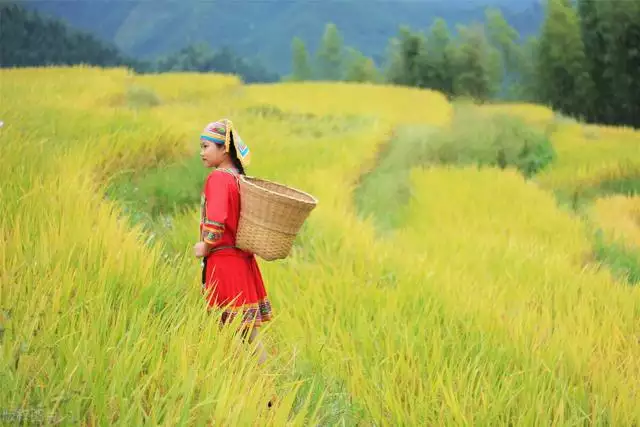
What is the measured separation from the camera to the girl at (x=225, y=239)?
2230 mm

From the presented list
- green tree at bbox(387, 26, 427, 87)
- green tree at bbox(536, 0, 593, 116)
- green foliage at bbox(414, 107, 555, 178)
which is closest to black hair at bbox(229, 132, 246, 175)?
green foliage at bbox(414, 107, 555, 178)

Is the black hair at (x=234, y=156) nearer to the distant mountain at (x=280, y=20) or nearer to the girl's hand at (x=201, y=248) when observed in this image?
the girl's hand at (x=201, y=248)

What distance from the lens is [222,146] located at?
229cm

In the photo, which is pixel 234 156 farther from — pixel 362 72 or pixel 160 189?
pixel 362 72

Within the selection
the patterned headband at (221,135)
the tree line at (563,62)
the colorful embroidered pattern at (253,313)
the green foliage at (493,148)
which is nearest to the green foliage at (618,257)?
the colorful embroidered pattern at (253,313)

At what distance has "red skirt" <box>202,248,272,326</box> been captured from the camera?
2.26 meters

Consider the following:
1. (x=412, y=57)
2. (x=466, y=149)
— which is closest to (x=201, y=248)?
(x=466, y=149)

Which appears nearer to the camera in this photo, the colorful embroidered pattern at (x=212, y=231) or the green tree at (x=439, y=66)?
the colorful embroidered pattern at (x=212, y=231)

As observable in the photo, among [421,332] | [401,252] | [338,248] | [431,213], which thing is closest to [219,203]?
[421,332]

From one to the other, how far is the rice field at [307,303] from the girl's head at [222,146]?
447 millimetres

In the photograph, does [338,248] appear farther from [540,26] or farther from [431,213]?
[540,26]

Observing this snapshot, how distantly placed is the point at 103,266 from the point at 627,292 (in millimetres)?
2576

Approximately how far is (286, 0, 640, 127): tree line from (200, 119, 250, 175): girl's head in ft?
66.1

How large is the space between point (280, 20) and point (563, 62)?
113m
